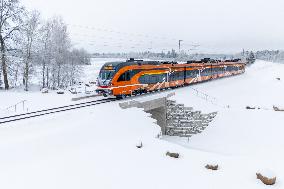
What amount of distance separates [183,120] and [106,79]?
9033mm

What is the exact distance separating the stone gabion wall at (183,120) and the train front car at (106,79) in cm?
721

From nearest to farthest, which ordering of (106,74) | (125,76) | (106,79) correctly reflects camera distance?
(106,79), (106,74), (125,76)

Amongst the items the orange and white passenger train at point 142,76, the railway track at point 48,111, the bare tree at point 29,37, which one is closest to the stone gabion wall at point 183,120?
the orange and white passenger train at point 142,76

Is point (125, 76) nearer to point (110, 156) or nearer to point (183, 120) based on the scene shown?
point (183, 120)

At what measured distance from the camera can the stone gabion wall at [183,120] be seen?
93.0 ft

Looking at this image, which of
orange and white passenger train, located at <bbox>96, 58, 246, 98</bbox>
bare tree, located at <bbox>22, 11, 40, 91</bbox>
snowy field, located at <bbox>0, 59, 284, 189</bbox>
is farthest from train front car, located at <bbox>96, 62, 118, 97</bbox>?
bare tree, located at <bbox>22, 11, 40, 91</bbox>

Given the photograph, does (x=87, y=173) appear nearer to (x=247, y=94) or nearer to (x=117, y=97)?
(x=117, y=97)

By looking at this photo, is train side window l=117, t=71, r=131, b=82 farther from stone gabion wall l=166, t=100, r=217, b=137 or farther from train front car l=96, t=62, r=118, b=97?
stone gabion wall l=166, t=100, r=217, b=137

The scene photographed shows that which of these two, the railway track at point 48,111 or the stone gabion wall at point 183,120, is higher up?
the railway track at point 48,111

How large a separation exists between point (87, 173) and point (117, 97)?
1364cm

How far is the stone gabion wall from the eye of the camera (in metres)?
28.3

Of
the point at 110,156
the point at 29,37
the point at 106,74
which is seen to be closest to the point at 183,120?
the point at 106,74

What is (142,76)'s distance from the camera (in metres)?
27.7

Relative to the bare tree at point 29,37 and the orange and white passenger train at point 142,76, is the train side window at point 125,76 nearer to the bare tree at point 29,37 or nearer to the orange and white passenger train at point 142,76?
the orange and white passenger train at point 142,76
